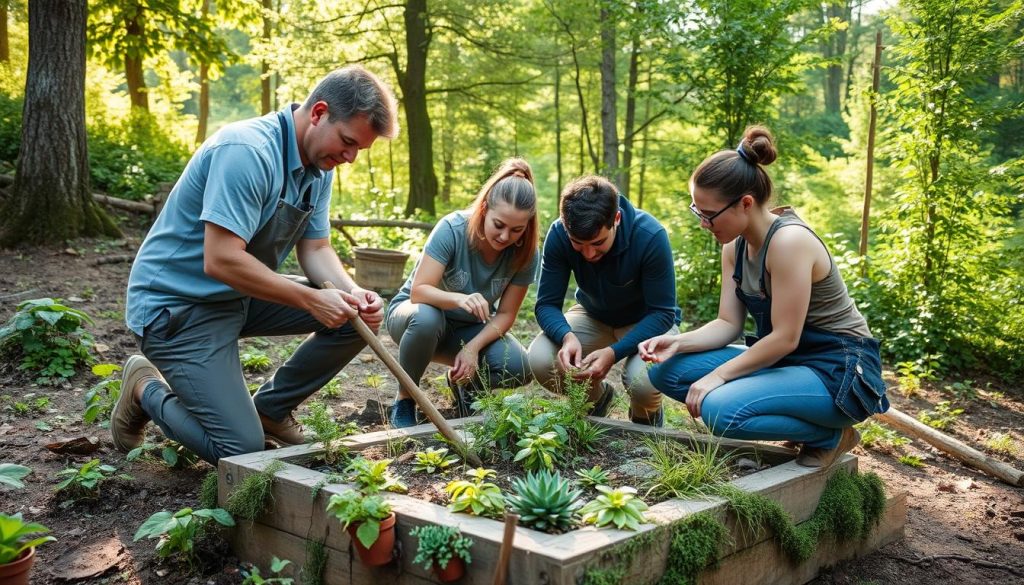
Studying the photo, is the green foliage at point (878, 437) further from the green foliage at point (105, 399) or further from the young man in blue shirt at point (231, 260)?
the green foliage at point (105, 399)

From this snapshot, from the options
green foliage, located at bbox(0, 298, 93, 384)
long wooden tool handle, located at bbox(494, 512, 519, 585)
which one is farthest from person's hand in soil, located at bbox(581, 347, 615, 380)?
green foliage, located at bbox(0, 298, 93, 384)

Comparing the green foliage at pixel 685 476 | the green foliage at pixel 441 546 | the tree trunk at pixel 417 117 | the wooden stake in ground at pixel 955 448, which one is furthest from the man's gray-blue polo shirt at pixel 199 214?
the tree trunk at pixel 417 117

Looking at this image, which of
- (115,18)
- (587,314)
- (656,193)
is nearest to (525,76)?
(656,193)

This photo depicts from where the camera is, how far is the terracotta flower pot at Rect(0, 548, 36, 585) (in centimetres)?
183

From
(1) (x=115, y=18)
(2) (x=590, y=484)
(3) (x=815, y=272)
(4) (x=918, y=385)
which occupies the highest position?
(1) (x=115, y=18)

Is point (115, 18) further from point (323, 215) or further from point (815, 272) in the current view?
point (815, 272)

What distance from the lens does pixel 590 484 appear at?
260 centimetres

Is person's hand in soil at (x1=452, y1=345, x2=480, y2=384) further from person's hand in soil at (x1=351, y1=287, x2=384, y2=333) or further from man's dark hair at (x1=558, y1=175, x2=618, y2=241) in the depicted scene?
man's dark hair at (x1=558, y1=175, x2=618, y2=241)

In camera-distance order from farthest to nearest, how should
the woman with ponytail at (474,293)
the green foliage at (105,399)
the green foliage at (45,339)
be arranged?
1. the green foliage at (45,339)
2. the green foliage at (105,399)
3. the woman with ponytail at (474,293)

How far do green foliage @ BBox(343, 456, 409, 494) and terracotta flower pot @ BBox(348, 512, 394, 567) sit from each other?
0.64 feet

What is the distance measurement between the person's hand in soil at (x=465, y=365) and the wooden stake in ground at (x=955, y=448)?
2720mm

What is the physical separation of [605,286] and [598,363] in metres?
0.48

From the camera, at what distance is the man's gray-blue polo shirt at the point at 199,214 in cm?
282

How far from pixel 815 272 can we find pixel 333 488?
5.87 feet
